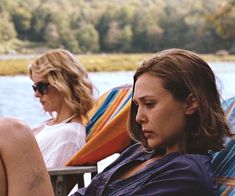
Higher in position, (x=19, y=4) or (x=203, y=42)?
(x=19, y=4)

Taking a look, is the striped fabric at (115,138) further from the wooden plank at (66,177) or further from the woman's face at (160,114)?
the woman's face at (160,114)

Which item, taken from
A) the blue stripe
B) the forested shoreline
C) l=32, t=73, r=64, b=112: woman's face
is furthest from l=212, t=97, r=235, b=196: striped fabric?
the forested shoreline

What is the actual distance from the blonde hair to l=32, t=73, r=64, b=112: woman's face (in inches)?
1.2

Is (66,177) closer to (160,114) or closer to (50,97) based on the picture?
(50,97)

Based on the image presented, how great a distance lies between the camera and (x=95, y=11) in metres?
4.96

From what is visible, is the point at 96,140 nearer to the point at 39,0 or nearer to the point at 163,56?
the point at 163,56

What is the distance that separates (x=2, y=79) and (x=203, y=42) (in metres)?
1.93

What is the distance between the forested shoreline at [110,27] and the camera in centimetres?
458

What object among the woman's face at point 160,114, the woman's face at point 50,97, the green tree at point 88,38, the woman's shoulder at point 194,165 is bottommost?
the green tree at point 88,38

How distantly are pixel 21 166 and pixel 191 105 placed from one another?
505 mm

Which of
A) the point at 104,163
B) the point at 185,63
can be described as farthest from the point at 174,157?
the point at 104,163

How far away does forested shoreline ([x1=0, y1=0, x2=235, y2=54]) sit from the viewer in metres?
4.58

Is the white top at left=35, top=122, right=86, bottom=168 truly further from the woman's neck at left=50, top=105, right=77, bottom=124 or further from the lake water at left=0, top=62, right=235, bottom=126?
the lake water at left=0, top=62, right=235, bottom=126

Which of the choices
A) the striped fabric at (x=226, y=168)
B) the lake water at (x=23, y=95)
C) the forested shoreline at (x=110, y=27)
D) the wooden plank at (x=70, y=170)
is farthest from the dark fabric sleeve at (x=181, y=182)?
the lake water at (x=23, y=95)
